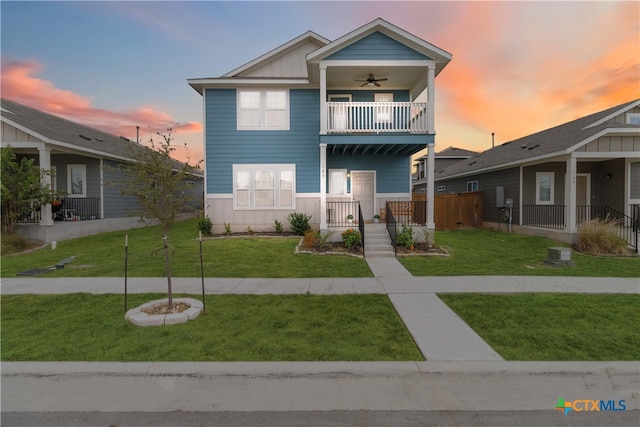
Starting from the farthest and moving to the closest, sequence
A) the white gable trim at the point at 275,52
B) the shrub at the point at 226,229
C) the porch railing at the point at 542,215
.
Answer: the porch railing at the point at 542,215
the white gable trim at the point at 275,52
the shrub at the point at 226,229

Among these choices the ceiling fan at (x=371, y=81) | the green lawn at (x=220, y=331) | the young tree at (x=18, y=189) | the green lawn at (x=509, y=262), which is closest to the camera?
the green lawn at (x=220, y=331)

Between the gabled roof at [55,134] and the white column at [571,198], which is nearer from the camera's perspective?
the white column at [571,198]

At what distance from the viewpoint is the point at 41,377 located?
342 cm

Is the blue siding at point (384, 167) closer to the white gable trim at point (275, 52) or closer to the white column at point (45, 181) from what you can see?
the white gable trim at point (275, 52)

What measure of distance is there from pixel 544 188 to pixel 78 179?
24.3 metres

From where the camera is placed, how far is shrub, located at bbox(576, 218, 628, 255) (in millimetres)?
10609

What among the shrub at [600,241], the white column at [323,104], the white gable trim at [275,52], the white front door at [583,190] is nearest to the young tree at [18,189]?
the white gable trim at [275,52]

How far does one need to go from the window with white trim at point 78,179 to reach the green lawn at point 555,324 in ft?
58.1

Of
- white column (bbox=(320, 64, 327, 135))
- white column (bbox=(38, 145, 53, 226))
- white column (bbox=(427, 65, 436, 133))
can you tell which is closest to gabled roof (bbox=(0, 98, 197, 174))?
white column (bbox=(38, 145, 53, 226))

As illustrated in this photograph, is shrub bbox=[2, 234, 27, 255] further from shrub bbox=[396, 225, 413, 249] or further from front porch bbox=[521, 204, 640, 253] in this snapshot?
front porch bbox=[521, 204, 640, 253]

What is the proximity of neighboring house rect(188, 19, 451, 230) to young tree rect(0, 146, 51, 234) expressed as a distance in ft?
20.6

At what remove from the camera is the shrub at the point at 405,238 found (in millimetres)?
11008

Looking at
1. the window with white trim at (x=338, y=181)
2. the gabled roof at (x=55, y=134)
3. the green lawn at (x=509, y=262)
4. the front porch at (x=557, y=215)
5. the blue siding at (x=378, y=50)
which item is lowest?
the green lawn at (x=509, y=262)

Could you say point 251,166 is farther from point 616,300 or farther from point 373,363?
point 616,300
